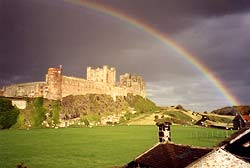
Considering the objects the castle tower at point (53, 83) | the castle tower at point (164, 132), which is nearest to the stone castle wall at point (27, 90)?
the castle tower at point (53, 83)

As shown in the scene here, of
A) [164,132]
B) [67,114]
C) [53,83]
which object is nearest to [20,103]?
[53,83]

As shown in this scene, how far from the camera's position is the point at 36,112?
141875 mm

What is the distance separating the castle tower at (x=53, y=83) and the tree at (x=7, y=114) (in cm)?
2755

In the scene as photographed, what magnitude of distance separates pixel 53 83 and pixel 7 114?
39.1m

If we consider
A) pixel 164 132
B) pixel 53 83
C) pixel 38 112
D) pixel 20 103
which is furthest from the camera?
pixel 53 83

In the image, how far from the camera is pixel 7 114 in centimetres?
13175

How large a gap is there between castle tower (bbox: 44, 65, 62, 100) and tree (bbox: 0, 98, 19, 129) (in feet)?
90.4

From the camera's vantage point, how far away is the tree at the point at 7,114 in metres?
128

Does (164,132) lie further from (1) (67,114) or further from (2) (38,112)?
(1) (67,114)

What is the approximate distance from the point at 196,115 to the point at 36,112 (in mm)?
99650

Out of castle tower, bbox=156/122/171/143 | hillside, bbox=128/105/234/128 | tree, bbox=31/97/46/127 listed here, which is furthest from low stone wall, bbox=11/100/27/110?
castle tower, bbox=156/122/171/143

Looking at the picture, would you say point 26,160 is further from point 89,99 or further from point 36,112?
point 89,99

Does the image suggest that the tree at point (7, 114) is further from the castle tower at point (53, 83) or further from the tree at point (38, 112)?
the castle tower at point (53, 83)

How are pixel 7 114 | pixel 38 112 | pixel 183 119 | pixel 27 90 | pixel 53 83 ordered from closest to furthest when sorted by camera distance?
1. pixel 7 114
2. pixel 38 112
3. pixel 53 83
4. pixel 27 90
5. pixel 183 119
